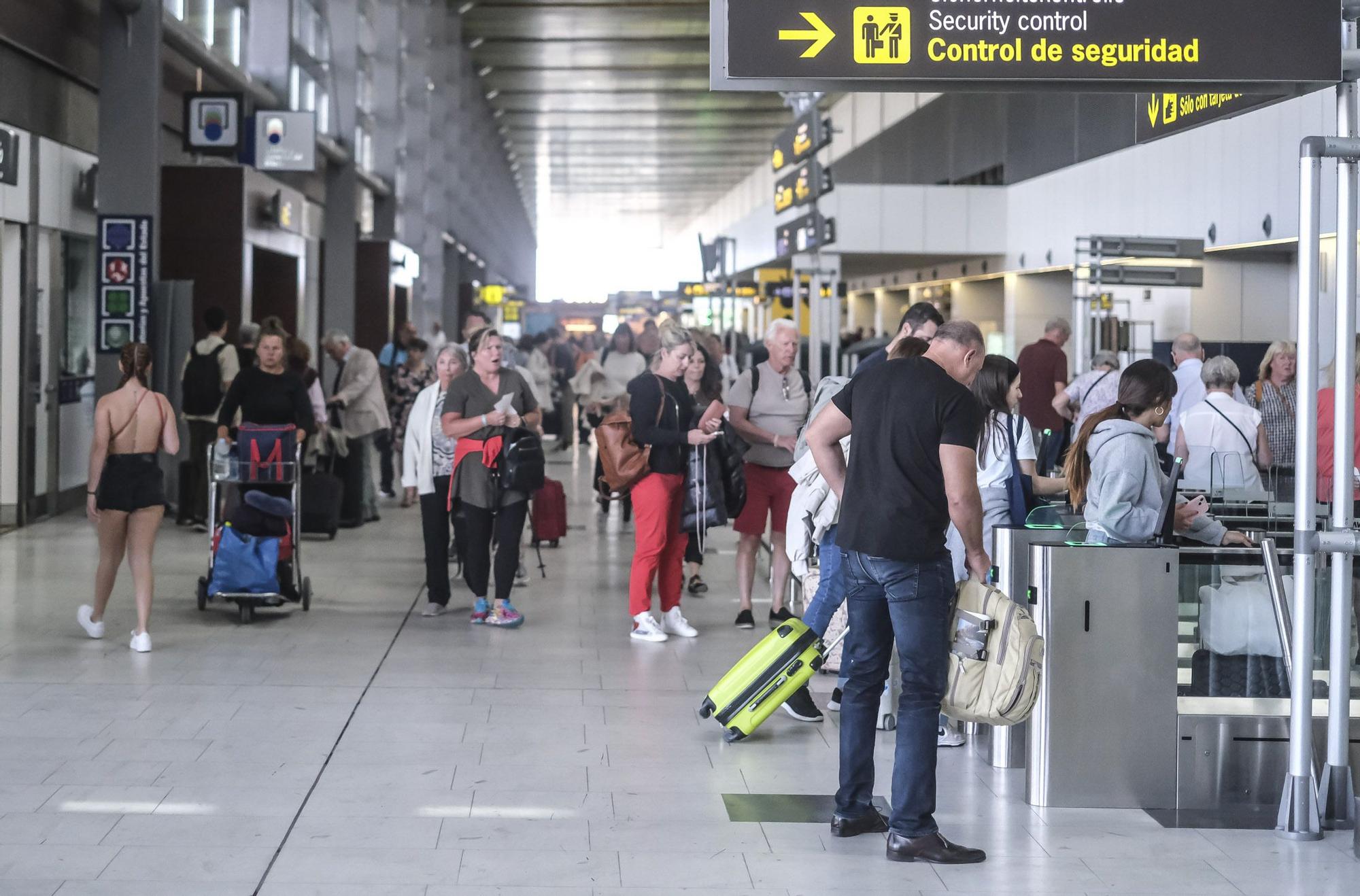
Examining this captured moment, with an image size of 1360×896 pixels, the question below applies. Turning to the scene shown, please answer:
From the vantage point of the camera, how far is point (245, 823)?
514cm

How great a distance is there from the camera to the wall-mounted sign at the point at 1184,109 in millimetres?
5828

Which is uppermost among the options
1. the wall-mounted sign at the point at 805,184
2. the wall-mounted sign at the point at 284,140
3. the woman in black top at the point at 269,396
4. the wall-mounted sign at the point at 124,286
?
the wall-mounted sign at the point at 284,140

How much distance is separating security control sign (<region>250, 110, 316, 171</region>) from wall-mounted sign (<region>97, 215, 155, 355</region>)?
126 inches

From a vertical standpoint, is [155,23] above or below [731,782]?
above

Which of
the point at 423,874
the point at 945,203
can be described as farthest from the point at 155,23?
the point at 945,203

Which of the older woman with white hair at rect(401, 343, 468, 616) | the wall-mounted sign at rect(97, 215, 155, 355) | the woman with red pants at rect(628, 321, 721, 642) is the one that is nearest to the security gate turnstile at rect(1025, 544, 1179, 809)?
the woman with red pants at rect(628, 321, 721, 642)

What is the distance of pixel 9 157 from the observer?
1262 cm

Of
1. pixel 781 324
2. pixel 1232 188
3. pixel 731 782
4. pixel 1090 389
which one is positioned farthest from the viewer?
pixel 1232 188

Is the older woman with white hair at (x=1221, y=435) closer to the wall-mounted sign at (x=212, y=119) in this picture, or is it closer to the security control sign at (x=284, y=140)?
the security control sign at (x=284, y=140)

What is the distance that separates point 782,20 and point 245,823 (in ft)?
10.2

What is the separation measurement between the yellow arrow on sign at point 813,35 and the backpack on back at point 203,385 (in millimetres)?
9335

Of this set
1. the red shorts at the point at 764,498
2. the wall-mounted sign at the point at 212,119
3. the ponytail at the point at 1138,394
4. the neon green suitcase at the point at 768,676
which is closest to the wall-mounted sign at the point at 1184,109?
the ponytail at the point at 1138,394

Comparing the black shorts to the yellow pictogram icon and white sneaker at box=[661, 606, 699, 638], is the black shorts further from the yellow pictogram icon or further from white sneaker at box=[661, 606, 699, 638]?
the yellow pictogram icon

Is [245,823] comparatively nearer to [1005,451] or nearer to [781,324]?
[1005,451]
